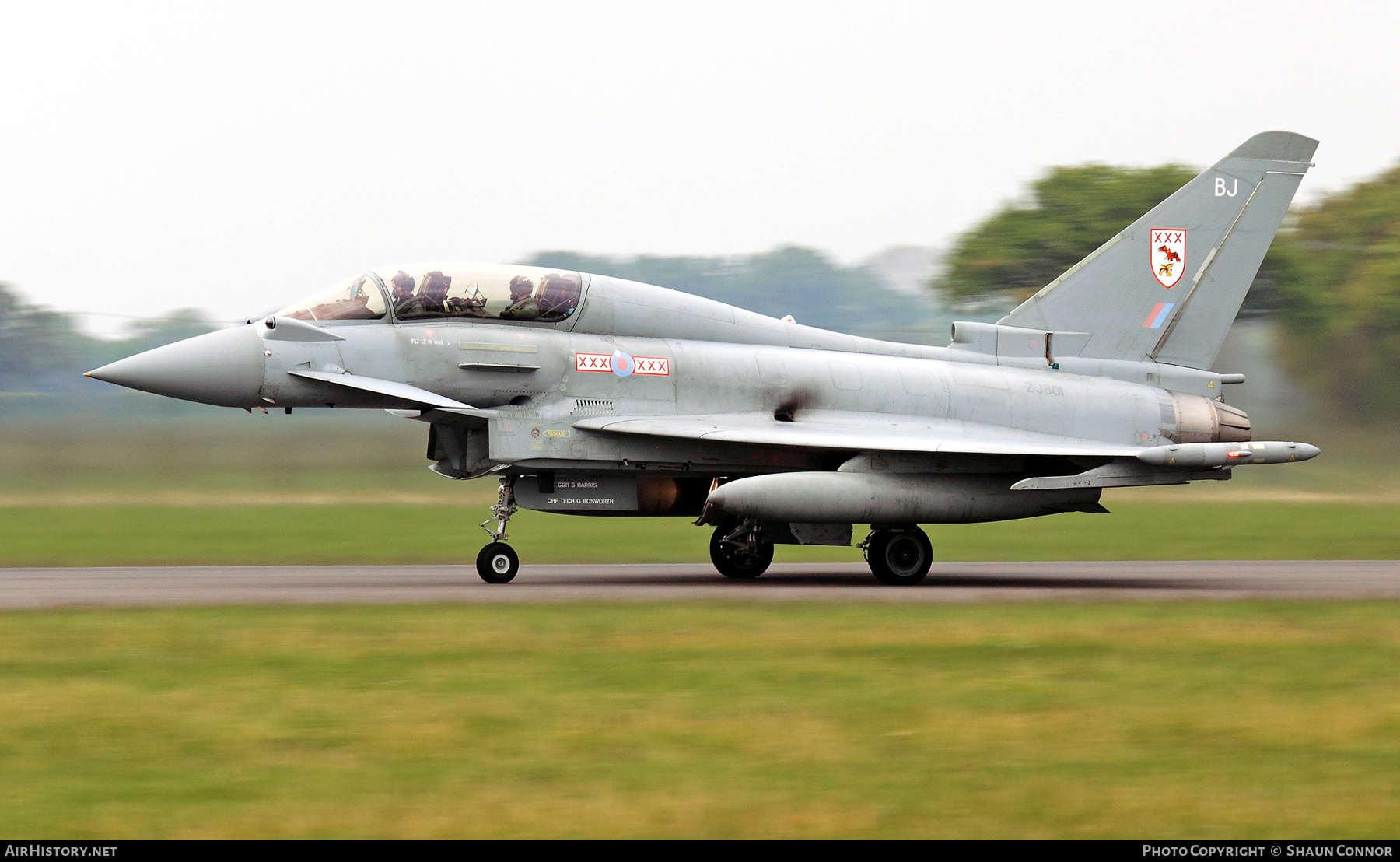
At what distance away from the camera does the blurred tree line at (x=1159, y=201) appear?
34.9 m

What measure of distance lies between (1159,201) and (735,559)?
2986cm

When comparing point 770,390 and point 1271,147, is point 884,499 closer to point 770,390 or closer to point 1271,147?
point 770,390

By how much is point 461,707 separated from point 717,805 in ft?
7.48

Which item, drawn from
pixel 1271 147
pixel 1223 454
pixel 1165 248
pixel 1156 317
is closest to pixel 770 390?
pixel 1223 454

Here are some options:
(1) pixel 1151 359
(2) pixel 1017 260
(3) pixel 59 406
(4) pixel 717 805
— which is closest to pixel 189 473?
(3) pixel 59 406

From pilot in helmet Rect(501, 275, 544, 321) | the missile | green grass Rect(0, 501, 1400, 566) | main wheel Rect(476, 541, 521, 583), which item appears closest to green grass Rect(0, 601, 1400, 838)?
the missile

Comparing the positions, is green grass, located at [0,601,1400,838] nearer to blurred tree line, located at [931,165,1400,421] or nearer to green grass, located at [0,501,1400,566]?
green grass, located at [0,501,1400,566]

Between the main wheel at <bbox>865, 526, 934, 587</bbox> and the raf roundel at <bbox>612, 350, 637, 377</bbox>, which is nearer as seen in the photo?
the raf roundel at <bbox>612, 350, 637, 377</bbox>

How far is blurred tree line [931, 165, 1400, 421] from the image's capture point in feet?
114

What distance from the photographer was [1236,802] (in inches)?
218

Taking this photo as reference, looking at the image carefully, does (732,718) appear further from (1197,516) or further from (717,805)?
(1197,516)

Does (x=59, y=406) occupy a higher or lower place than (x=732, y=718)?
higher

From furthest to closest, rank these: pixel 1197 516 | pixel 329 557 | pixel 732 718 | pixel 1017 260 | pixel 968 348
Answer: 1. pixel 1017 260
2. pixel 1197 516
3. pixel 329 557
4. pixel 968 348
5. pixel 732 718

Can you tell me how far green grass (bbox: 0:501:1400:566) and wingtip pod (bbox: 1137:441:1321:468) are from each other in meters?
5.20
